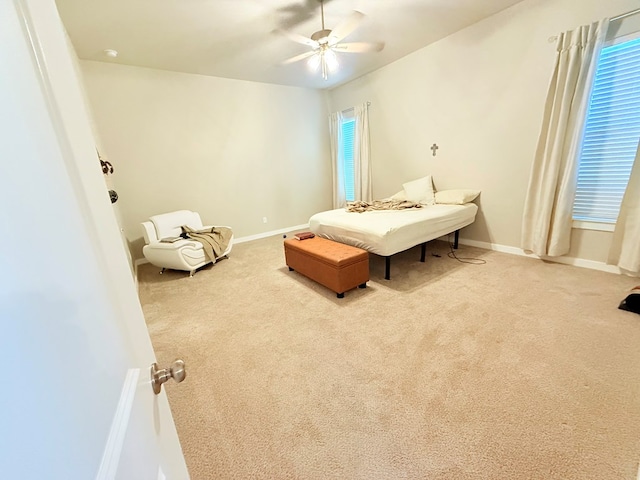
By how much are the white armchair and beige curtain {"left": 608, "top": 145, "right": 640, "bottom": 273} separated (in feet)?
14.6

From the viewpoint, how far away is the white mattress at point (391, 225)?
8.91 feet

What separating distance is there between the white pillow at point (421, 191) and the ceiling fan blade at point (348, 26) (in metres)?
2.20

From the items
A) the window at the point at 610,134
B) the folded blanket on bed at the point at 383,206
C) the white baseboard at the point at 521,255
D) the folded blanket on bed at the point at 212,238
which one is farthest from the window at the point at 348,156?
the window at the point at 610,134

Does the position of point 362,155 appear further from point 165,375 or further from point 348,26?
point 165,375

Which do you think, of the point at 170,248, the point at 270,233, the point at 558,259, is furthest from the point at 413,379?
the point at 270,233

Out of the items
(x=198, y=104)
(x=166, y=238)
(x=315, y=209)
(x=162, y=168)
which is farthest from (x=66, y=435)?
(x=315, y=209)

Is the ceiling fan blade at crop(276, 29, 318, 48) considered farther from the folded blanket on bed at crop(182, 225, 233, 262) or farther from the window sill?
the window sill

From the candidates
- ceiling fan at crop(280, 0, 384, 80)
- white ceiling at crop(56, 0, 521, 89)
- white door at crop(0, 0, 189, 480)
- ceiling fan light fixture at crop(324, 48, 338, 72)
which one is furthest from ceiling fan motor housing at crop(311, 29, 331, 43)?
white door at crop(0, 0, 189, 480)

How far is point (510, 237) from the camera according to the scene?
11.1ft

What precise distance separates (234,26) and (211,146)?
1.96 m

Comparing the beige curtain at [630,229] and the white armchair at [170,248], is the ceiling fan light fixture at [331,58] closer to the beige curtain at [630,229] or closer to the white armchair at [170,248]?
the white armchair at [170,248]

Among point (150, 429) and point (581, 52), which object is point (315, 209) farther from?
point (150, 429)

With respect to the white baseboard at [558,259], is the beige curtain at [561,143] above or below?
above

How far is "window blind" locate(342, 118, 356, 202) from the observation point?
17.3ft
